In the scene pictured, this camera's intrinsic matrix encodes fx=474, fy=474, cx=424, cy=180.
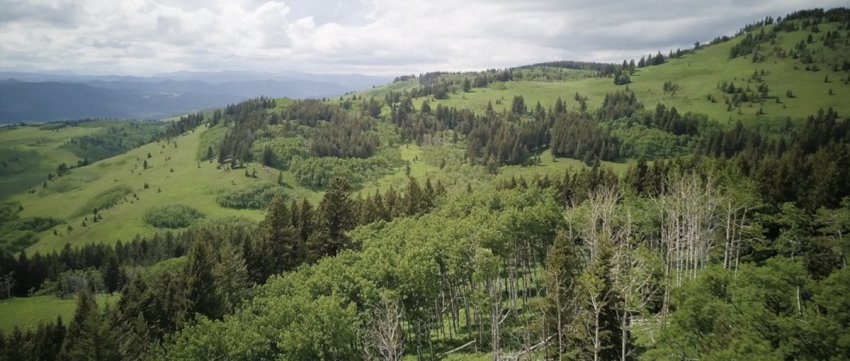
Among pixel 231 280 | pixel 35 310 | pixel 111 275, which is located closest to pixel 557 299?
pixel 231 280

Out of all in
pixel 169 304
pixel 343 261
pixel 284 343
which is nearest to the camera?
pixel 284 343

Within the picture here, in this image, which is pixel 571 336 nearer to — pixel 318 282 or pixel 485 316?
pixel 485 316

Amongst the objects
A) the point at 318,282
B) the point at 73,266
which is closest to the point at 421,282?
the point at 318,282

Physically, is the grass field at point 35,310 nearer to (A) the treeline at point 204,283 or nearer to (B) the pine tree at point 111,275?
(B) the pine tree at point 111,275

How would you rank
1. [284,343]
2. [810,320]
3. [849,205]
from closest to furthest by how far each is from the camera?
[810,320]
[284,343]
[849,205]

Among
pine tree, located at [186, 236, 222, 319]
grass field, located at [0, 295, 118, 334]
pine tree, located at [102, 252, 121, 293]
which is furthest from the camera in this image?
pine tree, located at [102, 252, 121, 293]

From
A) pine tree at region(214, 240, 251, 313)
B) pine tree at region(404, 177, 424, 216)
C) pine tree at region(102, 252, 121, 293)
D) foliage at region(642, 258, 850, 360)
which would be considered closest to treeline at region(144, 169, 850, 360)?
foliage at region(642, 258, 850, 360)

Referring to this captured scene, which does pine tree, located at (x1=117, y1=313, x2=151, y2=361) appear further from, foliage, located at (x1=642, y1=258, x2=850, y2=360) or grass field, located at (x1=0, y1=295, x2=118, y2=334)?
grass field, located at (x1=0, y1=295, x2=118, y2=334)

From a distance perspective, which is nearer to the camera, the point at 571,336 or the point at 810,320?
the point at 810,320

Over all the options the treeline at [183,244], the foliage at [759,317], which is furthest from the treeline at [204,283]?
the foliage at [759,317]
